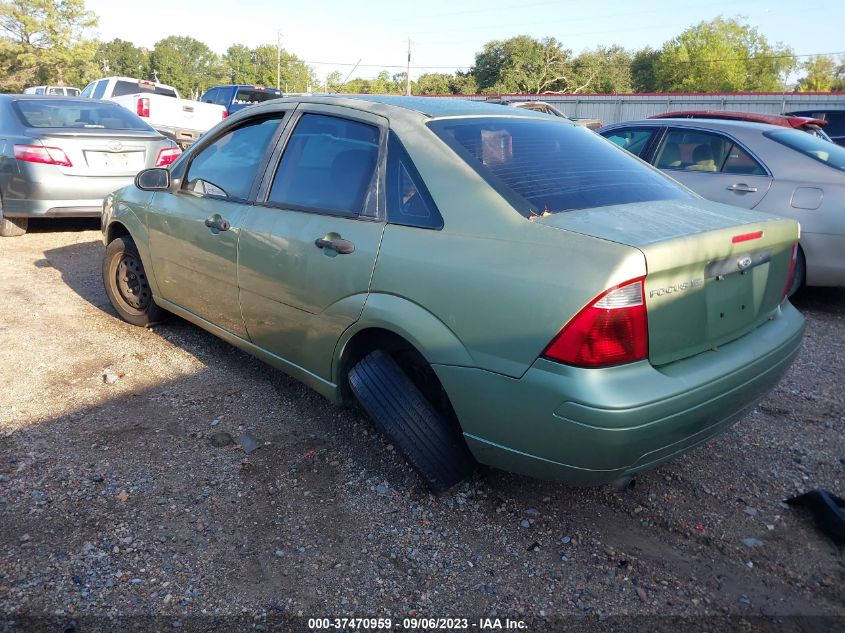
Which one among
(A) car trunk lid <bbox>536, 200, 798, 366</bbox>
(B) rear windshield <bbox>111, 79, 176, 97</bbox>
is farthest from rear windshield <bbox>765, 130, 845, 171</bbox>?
(B) rear windshield <bbox>111, 79, 176, 97</bbox>

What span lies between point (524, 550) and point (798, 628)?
3.14 ft

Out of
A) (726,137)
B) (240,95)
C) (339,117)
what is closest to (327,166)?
(339,117)

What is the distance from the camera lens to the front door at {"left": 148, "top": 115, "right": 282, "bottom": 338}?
371 cm

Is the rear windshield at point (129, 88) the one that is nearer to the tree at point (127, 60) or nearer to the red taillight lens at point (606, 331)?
the red taillight lens at point (606, 331)

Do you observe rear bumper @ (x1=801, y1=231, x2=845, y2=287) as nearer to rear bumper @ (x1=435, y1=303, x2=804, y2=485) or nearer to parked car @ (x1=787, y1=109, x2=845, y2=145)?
rear bumper @ (x1=435, y1=303, x2=804, y2=485)

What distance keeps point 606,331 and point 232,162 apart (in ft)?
8.41

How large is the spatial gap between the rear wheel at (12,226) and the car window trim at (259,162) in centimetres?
491

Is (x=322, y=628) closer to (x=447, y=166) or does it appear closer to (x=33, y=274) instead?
(x=447, y=166)

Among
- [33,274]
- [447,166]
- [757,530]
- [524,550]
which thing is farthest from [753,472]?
[33,274]

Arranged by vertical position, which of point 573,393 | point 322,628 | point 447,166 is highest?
point 447,166

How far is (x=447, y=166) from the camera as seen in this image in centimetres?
283

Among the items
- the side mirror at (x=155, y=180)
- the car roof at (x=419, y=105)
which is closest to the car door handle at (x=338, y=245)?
the car roof at (x=419, y=105)

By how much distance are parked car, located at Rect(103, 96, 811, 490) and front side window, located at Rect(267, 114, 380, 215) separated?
0.01 meters

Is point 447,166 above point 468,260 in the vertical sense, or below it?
above
